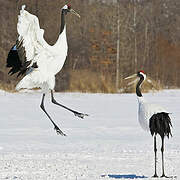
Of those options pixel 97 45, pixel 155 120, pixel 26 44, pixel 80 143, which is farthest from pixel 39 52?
pixel 97 45

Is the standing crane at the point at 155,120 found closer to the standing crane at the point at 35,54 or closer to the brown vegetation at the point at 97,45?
the standing crane at the point at 35,54

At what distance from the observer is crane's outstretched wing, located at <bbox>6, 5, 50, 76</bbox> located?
7504 millimetres

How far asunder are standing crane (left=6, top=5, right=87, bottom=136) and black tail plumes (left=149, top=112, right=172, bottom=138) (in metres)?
1.27

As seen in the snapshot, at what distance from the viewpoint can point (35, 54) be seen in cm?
793

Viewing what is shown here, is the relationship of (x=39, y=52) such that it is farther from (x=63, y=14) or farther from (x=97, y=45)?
(x=97, y=45)

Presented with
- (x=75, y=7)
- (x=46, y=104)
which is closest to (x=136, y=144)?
(x=46, y=104)

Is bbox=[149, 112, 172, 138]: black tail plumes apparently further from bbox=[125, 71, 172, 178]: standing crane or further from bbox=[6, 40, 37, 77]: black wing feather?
bbox=[6, 40, 37, 77]: black wing feather

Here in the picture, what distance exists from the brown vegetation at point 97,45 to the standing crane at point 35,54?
47.3ft

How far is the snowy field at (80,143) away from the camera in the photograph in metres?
7.32

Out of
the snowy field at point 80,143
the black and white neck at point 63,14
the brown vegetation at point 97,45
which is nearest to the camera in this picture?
the snowy field at point 80,143

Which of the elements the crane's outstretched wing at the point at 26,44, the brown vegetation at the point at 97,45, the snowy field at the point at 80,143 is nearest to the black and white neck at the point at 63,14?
the crane's outstretched wing at the point at 26,44

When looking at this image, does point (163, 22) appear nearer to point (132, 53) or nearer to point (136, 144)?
point (132, 53)

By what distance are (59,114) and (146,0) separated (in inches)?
1046

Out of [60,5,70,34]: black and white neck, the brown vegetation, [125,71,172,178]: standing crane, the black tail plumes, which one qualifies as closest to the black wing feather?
[60,5,70,34]: black and white neck
